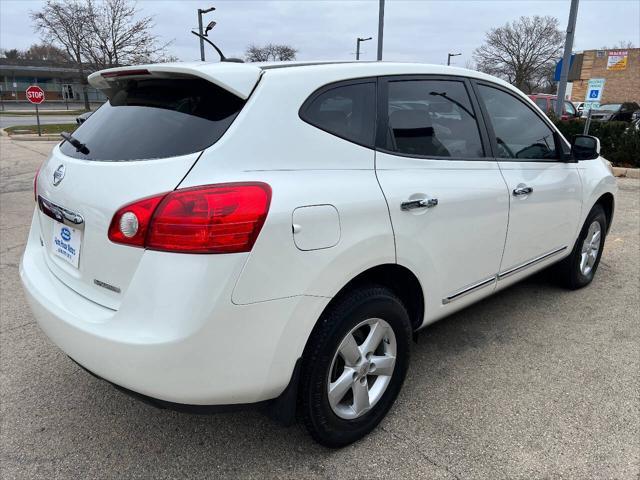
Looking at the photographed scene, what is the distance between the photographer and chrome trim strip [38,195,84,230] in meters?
2.05

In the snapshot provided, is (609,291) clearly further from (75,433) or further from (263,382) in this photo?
(75,433)

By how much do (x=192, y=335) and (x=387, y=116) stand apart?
4.50ft

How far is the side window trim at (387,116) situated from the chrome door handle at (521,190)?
10.3 inches

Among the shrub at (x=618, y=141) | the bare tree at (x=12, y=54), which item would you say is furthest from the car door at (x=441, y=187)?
the bare tree at (x=12, y=54)

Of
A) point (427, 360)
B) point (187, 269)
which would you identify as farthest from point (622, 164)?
point (187, 269)

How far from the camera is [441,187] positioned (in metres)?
2.57

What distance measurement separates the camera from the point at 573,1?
38.9ft

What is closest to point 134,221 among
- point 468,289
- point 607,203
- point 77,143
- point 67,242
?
point 67,242

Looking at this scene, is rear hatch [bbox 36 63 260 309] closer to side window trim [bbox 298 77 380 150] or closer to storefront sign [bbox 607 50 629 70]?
side window trim [bbox 298 77 380 150]

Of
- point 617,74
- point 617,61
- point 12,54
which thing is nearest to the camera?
point 617,61

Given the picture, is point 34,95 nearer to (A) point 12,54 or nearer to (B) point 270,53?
(B) point 270,53

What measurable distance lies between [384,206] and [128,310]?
1124 mm

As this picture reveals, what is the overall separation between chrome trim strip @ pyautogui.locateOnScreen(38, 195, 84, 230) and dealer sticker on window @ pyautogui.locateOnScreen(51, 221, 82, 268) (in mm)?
26

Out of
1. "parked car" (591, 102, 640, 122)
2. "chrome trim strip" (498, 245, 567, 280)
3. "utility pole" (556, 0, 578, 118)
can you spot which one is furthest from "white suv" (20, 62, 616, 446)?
"parked car" (591, 102, 640, 122)
